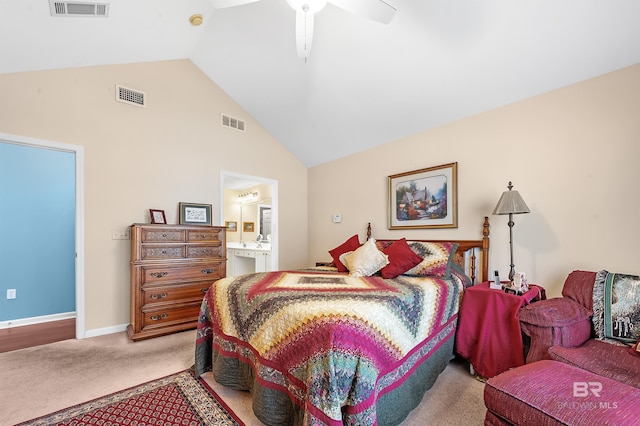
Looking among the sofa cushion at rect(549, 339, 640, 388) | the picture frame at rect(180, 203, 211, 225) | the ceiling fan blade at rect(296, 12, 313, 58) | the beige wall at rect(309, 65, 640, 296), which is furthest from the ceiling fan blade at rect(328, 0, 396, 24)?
the picture frame at rect(180, 203, 211, 225)

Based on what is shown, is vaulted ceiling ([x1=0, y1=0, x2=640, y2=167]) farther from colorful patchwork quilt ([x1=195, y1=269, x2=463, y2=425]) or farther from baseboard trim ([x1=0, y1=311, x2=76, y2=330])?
baseboard trim ([x1=0, y1=311, x2=76, y2=330])

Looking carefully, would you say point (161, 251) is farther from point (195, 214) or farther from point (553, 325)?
point (553, 325)

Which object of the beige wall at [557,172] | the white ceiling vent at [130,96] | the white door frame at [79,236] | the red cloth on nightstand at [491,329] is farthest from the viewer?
the white ceiling vent at [130,96]

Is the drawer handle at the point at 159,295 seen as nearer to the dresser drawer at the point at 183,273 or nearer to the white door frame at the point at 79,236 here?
the dresser drawer at the point at 183,273

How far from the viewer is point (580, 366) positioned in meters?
1.53

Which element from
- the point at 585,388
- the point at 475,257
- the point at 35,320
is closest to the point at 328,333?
the point at 585,388

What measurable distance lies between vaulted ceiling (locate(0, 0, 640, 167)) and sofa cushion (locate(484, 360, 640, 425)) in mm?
2263

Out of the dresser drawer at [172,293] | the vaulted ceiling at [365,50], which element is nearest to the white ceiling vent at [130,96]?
the vaulted ceiling at [365,50]

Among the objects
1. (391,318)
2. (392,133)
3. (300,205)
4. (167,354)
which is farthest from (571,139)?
(167,354)

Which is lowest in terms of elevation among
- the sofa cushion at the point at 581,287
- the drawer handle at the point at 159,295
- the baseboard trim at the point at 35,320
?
the baseboard trim at the point at 35,320

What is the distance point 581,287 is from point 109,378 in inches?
139

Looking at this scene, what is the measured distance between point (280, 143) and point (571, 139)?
369 centimetres

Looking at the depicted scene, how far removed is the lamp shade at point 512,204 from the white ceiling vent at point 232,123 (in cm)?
352

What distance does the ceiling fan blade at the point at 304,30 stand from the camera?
1.91 metres
